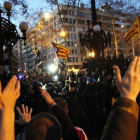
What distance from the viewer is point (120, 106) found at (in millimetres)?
1075

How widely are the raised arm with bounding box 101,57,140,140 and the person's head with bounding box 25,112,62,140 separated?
506mm

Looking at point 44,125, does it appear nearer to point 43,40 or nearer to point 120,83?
point 120,83

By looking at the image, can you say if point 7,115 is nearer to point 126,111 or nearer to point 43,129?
point 43,129

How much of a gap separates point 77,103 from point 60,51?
22.1ft

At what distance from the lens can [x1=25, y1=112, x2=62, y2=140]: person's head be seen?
4.66ft

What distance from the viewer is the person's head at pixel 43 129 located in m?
1.42

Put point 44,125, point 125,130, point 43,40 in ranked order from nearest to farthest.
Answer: point 125,130 → point 44,125 → point 43,40

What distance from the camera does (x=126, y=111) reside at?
3.42ft

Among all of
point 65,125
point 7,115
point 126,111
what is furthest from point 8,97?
point 65,125

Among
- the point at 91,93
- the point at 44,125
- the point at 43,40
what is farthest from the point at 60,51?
the point at 43,40

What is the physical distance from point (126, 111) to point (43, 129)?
0.73m

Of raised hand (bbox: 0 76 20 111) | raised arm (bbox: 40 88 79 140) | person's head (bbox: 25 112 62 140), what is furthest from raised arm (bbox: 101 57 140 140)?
raised arm (bbox: 40 88 79 140)

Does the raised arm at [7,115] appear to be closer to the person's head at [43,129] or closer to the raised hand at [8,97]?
the raised hand at [8,97]

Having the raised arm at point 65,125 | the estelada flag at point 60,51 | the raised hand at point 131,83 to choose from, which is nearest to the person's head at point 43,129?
the raised arm at point 65,125
